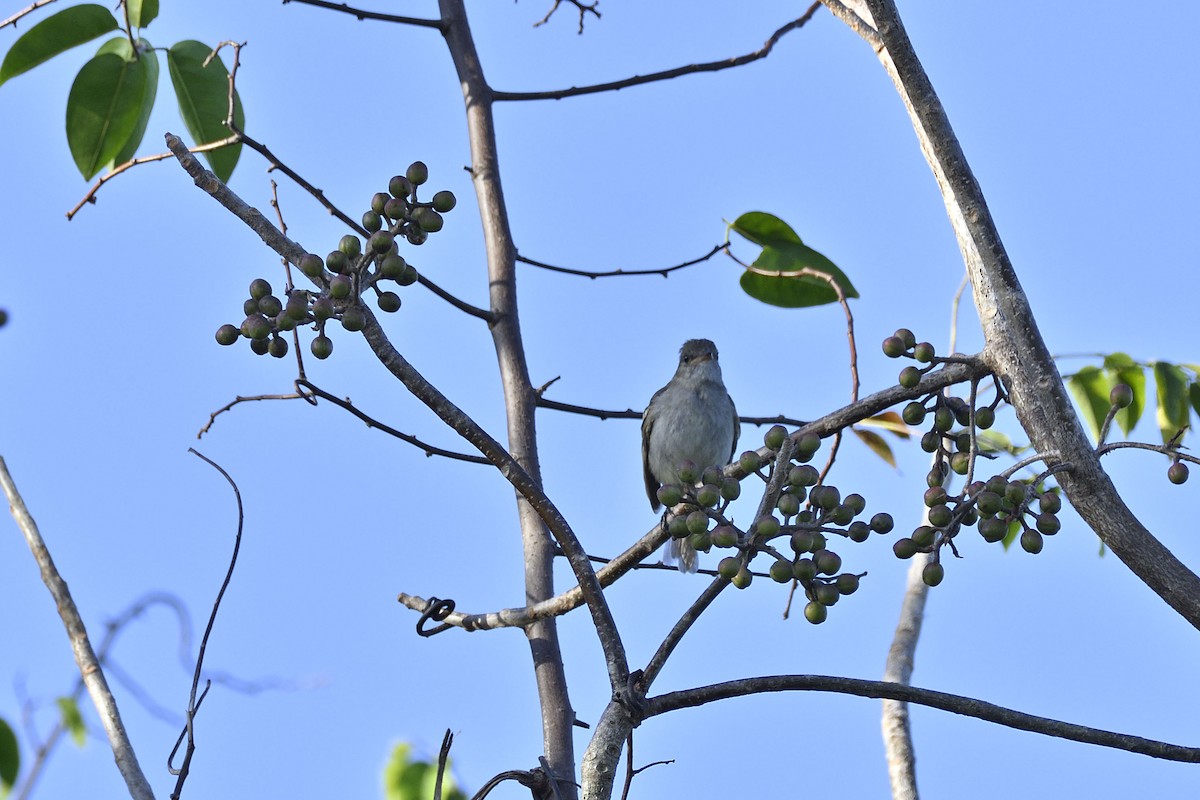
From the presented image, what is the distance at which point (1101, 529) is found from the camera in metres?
2.33

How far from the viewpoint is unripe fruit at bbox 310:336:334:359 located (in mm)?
2182

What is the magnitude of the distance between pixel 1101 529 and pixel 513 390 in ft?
6.37

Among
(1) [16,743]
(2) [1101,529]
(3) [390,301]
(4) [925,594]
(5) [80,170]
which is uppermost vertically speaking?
(5) [80,170]

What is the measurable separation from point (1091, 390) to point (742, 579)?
245cm

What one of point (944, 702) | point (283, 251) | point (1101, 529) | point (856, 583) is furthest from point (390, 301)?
point (1101, 529)

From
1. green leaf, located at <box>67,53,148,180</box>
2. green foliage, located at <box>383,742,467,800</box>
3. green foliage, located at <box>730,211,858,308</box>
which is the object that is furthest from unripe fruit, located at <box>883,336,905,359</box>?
green foliage, located at <box>383,742,467,800</box>

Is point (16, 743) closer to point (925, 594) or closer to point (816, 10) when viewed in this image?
point (925, 594)

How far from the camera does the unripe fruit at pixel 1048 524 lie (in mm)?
2203

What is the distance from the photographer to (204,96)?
389cm

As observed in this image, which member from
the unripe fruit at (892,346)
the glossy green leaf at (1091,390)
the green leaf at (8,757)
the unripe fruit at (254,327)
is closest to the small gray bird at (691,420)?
the glossy green leaf at (1091,390)

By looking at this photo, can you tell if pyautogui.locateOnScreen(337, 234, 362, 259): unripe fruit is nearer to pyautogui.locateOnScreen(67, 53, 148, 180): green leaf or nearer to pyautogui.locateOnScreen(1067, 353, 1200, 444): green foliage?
pyautogui.locateOnScreen(67, 53, 148, 180): green leaf

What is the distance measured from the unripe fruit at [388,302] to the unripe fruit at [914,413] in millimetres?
976

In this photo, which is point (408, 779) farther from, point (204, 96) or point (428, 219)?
point (428, 219)

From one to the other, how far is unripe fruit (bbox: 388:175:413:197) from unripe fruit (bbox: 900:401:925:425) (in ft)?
3.32
